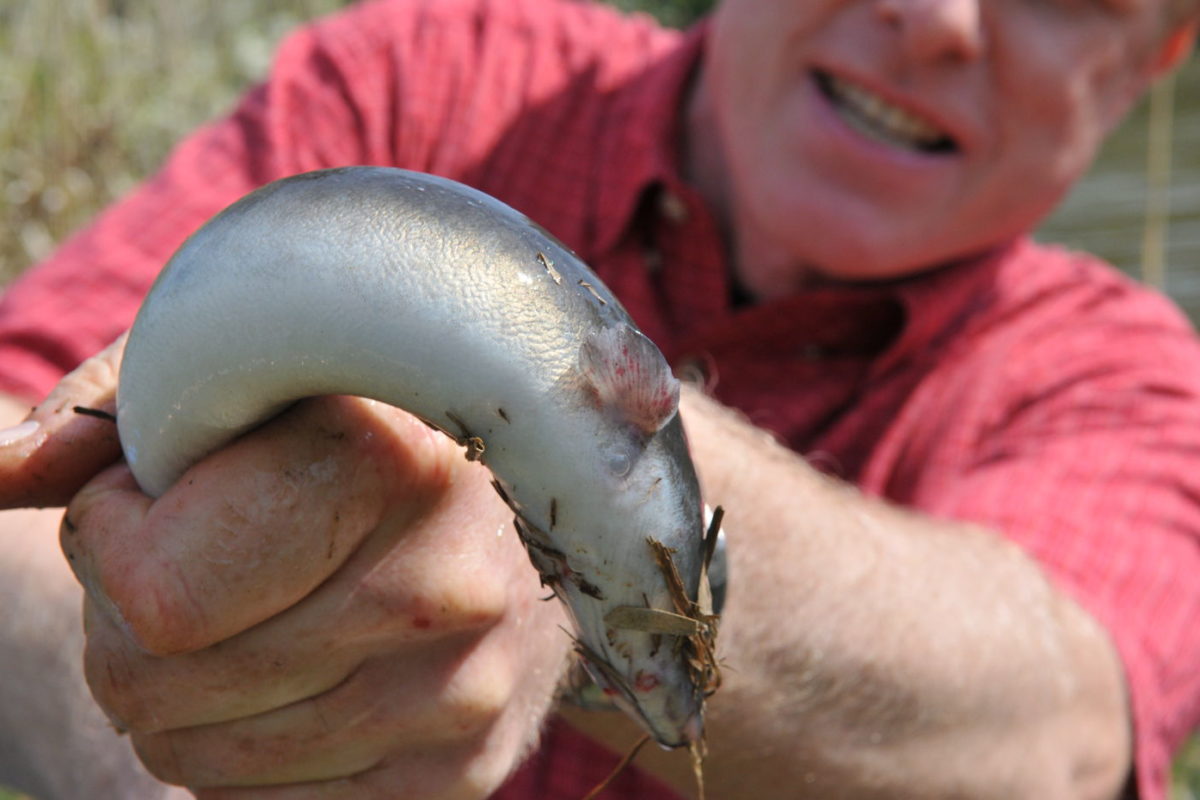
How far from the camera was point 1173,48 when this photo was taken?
73.7 inches

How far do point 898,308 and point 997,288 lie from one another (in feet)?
0.62

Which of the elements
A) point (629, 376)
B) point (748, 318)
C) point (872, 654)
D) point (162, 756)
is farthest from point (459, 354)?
point (748, 318)

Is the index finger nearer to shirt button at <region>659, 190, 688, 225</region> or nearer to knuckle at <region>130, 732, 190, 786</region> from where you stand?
knuckle at <region>130, 732, 190, 786</region>

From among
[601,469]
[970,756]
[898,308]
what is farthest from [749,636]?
[898,308]

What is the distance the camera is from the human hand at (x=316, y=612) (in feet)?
2.27

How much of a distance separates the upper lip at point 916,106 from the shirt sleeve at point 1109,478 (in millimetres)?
325

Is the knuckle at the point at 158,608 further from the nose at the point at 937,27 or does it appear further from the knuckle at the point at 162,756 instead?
Result: the nose at the point at 937,27

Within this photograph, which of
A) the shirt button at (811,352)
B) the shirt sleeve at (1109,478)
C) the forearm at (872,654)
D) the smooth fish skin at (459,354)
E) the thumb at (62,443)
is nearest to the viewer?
the smooth fish skin at (459,354)

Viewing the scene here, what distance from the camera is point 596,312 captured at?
655 mm

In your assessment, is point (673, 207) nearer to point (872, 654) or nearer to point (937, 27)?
point (937, 27)

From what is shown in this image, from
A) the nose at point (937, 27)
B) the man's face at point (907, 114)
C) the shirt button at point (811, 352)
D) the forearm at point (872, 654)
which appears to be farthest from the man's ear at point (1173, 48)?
the forearm at point (872, 654)

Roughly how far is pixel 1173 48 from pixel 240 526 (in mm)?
1778

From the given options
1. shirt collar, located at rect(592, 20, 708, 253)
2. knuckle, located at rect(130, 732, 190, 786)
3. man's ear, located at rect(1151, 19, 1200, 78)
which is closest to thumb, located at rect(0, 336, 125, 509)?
knuckle, located at rect(130, 732, 190, 786)

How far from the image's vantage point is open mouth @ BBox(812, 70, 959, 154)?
1.58 metres
